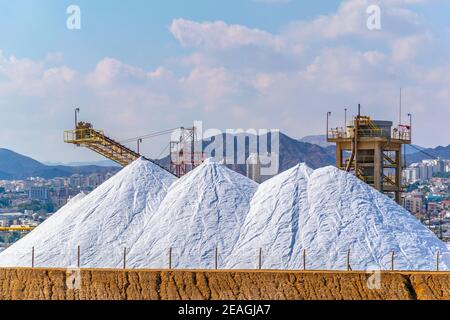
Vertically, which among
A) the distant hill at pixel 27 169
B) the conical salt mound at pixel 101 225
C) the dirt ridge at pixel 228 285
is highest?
the dirt ridge at pixel 228 285

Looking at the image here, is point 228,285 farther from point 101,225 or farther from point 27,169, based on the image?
point 27,169

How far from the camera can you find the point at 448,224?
8800 cm

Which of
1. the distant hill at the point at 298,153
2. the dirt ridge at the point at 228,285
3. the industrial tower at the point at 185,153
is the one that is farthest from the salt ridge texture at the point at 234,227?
the distant hill at the point at 298,153

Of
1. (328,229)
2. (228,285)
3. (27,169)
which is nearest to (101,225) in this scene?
(328,229)

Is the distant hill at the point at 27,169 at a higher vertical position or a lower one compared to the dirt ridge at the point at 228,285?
lower

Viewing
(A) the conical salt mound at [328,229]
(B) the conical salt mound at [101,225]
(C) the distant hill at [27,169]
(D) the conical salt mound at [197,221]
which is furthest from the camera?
(C) the distant hill at [27,169]

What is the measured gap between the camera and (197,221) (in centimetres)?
2520

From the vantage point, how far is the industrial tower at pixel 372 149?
4234cm

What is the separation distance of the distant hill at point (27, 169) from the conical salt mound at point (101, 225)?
84.8 m

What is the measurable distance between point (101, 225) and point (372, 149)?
20.9m

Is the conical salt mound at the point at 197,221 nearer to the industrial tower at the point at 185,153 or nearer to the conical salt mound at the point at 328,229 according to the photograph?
the conical salt mound at the point at 328,229

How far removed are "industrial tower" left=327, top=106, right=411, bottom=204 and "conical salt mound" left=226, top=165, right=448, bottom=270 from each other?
48.4 feet

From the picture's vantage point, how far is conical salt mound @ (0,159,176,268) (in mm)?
24203
